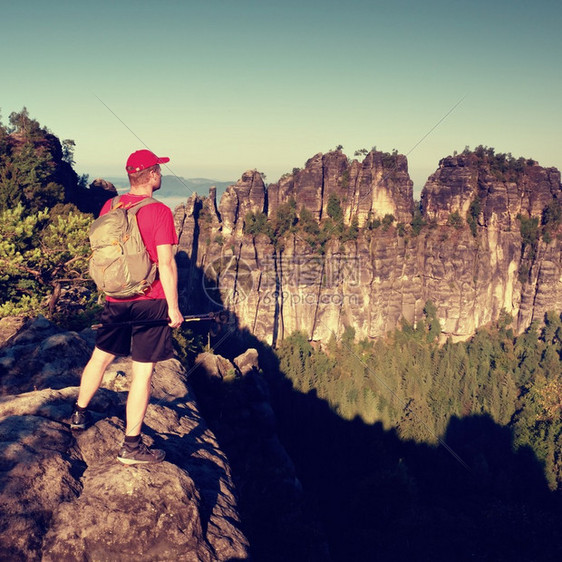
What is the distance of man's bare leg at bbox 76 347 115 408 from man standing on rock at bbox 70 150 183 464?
0.05 ft

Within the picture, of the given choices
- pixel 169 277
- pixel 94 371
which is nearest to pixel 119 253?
pixel 169 277

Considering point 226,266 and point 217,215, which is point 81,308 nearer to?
point 226,266

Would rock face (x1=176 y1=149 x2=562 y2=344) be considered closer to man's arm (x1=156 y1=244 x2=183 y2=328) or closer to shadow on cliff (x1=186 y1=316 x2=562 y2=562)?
shadow on cliff (x1=186 y1=316 x2=562 y2=562)

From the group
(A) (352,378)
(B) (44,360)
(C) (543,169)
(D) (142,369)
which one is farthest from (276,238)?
(D) (142,369)

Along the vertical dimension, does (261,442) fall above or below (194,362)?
below

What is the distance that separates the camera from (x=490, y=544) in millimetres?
34188

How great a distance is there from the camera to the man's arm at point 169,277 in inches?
237

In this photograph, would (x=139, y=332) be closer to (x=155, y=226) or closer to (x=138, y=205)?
(x=155, y=226)

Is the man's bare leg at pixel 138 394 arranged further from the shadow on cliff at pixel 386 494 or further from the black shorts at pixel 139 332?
the shadow on cliff at pixel 386 494

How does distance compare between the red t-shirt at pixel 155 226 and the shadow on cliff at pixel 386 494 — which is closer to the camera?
the red t-shirt at pixel 155 226

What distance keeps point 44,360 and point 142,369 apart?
7.26m

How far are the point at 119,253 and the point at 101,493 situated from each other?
3.35 metres

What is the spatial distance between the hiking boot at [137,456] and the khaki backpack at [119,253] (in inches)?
95.4

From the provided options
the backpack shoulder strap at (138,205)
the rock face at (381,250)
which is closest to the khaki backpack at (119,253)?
the backpack shoulder strap at (138,205)
